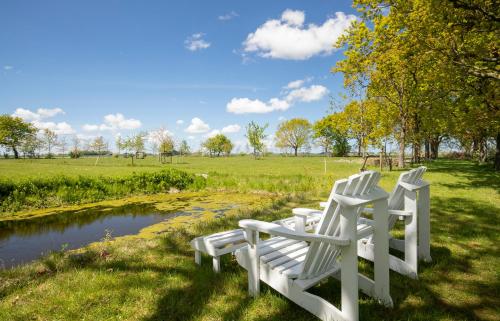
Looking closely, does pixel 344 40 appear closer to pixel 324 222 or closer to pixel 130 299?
pixel 324 222

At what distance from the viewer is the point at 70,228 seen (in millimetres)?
8883

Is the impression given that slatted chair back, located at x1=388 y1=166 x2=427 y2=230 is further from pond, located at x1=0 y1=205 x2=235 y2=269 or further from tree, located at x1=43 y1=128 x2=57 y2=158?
tree, located at x1=43 y1=128 x2=57 y2=158

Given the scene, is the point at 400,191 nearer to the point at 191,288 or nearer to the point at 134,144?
the point at 191,288

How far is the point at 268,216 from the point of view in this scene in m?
7.32

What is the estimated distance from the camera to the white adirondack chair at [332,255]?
2375mm

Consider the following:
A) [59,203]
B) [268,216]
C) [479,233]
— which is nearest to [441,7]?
[479,233]

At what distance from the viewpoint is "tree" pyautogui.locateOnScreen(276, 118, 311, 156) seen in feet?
260

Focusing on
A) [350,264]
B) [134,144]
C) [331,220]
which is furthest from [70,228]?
[134,144]

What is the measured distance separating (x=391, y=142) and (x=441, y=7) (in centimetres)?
3420

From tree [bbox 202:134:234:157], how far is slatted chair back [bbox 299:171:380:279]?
91.4 meters

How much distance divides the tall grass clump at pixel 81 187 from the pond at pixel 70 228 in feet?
6.19

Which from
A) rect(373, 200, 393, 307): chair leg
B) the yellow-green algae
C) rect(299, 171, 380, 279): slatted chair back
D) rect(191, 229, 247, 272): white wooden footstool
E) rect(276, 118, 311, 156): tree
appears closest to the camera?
rect(299, 171, 380, 279): slatted chair back

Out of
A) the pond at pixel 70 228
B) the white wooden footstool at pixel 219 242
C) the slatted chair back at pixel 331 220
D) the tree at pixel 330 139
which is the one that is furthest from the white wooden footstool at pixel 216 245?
the tree at pixel 330 139

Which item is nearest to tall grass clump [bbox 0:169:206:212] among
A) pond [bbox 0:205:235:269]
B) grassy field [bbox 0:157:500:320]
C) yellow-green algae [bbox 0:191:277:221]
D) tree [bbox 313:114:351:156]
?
yellow-green algae [bbox 0:191:277:221]
